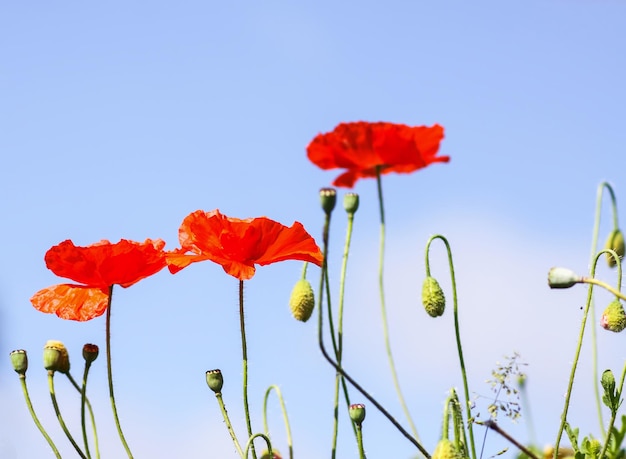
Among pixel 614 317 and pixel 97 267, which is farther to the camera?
pixel 97 267

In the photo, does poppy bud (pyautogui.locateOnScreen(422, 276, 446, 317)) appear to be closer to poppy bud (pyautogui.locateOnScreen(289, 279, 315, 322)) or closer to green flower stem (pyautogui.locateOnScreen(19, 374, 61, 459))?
poppy bud (pyautogui.locateOnScreen(289, 279, 315, 322))

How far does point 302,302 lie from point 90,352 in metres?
0.56

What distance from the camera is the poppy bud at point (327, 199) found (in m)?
2.02

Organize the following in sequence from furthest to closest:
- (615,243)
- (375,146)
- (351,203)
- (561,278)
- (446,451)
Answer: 1. (615,243)
2. (351,203)
3. (375,146)
4. (561,278)
5. (446,451)

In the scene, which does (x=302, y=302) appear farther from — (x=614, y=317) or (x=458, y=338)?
(x=614, y=317)

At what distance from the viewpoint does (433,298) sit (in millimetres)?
2396

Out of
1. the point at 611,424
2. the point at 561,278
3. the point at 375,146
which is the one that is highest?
the point at 375,146

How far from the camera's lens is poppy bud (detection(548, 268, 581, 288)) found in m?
1.99

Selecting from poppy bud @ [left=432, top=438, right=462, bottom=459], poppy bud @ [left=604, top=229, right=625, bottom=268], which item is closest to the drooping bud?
poppy bud @ [left=432, top=438, right=462, bottom=459]

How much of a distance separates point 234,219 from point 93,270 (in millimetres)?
388

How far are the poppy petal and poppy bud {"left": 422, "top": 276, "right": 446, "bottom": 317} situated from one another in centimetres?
96

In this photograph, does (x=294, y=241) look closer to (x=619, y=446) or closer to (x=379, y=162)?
(x=379, y=162)

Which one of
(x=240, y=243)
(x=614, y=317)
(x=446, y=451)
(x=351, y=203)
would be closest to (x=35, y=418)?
(x=240, y=243)

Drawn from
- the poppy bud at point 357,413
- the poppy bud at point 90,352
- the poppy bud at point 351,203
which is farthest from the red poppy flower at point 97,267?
the poppy bud at point 357,413
